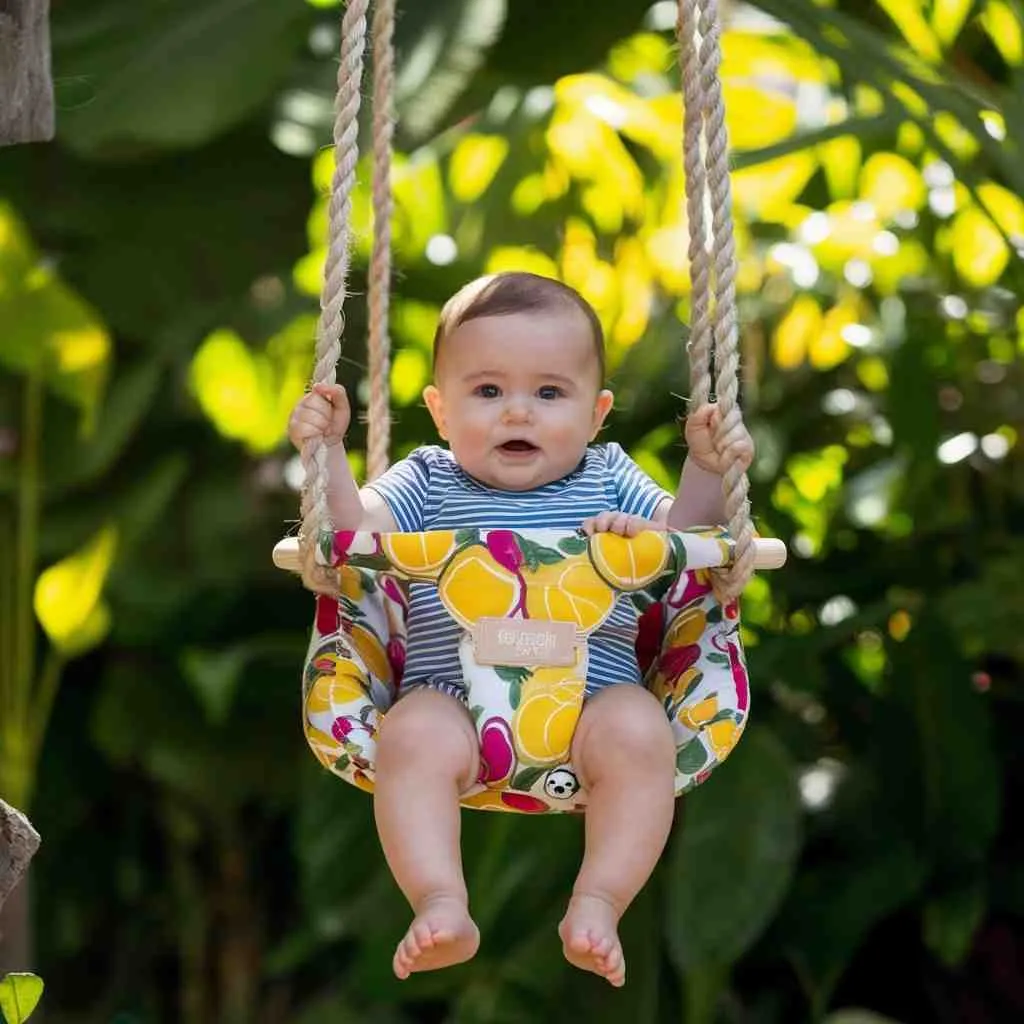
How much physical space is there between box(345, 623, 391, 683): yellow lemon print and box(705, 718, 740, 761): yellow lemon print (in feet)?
0.87

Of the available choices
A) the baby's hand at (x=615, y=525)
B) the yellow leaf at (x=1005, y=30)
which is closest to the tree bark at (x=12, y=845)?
the baby's hand at (x=615, y=525)

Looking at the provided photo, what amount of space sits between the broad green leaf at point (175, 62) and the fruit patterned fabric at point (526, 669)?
1.14 metres

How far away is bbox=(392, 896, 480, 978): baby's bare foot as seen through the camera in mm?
1169

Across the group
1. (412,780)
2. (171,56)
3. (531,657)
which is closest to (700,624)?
(531,657)

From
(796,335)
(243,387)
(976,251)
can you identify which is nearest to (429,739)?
(243,387)

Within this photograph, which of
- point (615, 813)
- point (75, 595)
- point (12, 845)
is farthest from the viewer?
point (75, 595)

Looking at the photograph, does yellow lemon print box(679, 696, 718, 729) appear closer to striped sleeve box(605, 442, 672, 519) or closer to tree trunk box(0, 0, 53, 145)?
striped sleeve box(605, 442, 672, 519)

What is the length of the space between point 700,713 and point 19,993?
503 millimetres

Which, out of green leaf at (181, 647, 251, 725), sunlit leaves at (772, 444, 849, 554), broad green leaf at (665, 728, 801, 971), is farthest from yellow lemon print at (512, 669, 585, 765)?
sunlit leaves at (772, 444, 849, 554)

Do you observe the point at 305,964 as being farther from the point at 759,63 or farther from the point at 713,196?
the point at 713,196

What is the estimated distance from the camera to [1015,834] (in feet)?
9.47

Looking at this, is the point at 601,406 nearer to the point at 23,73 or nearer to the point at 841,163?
the point at 23,73

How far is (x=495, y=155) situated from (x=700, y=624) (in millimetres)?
A: 1732

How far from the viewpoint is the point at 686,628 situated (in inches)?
53.9
